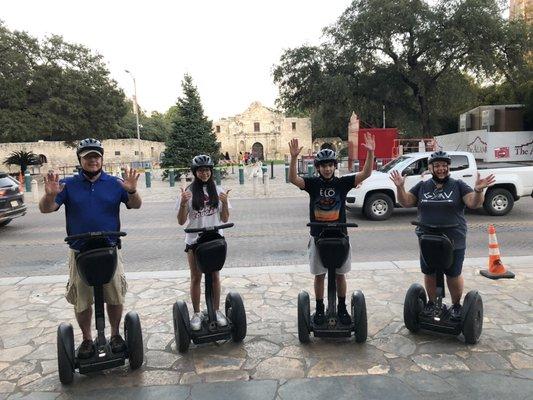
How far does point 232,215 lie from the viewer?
1303cm

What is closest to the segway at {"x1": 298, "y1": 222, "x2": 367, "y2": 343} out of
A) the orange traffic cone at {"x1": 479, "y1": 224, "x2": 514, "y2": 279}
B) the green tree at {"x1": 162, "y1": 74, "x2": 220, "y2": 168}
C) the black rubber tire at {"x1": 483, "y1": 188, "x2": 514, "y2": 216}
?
the orange traffic cone at {"x1": 479, "y1": 224, "x2": 514, "y2": 279}

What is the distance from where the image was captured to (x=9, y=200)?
1138 cm

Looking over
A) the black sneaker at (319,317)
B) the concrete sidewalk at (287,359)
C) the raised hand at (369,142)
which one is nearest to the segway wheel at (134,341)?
the concrete sidewalk at (287,359)

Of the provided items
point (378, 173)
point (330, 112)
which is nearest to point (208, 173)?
point (378, 173)

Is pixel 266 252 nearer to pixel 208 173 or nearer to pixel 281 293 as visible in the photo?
pixel 281 293

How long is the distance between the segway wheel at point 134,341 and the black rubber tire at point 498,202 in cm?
1041

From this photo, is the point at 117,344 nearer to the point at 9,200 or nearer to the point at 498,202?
the point at 9,200

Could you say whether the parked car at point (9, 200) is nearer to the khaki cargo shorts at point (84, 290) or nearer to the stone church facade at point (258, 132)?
the khaki cargo shorts at point (84, 290)

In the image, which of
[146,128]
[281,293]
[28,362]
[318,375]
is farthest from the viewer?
[146,128]

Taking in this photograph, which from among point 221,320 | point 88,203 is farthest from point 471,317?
point 88,203

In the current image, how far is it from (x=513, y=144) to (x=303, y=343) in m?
29.5

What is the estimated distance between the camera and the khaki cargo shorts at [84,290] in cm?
379

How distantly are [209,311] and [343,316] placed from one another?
1265mm

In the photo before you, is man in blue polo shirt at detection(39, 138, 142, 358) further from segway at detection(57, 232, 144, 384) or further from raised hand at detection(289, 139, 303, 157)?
raised hand at detection(289, 139, 303, 157)
